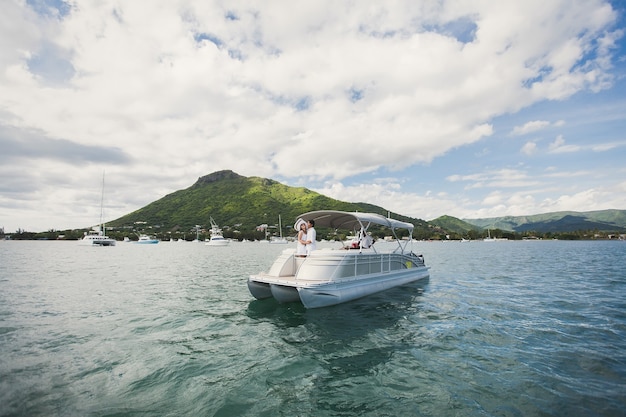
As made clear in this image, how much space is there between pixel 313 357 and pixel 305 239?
7208mm

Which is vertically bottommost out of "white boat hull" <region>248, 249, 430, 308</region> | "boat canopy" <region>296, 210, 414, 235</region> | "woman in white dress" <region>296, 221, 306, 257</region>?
"white boat hull" <region>248, 249, 430, 308</region>

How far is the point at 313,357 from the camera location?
827 centimetres

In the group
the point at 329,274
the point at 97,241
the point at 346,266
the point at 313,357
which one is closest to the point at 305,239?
the point at 329,274

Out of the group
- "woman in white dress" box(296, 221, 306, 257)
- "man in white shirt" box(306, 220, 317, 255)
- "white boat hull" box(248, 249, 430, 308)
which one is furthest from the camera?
"woman in white dress" box(296, 221, 306, 257)

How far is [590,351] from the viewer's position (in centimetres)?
852

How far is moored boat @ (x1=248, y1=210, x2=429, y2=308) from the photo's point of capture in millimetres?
13320

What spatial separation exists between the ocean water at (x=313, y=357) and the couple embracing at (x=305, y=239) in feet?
8.58

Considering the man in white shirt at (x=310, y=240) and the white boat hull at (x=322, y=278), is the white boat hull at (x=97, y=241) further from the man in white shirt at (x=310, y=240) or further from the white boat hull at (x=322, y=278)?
the man in white shirt at (x=310, y=240)

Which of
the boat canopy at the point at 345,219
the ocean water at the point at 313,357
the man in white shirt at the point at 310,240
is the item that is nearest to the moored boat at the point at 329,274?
the boat canopy at the point at 345,219

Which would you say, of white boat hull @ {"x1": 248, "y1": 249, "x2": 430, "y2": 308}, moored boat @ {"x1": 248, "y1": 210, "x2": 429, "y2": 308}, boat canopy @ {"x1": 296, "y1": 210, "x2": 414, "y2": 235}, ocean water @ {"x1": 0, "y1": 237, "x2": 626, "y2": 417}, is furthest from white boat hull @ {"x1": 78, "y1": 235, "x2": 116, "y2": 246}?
white boat hull @ {"x1": 248, "y1": 249, "x2": 430, "y2": 308}

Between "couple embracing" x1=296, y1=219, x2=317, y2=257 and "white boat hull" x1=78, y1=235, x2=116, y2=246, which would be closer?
"couple embracing" x1=296, y1=219, x2=317, y2=257

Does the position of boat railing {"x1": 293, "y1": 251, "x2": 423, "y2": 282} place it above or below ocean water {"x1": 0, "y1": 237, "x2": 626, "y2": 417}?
above

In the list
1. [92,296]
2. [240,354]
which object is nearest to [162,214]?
[92,296]

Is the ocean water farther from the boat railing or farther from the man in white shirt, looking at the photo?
the man in white shirt
